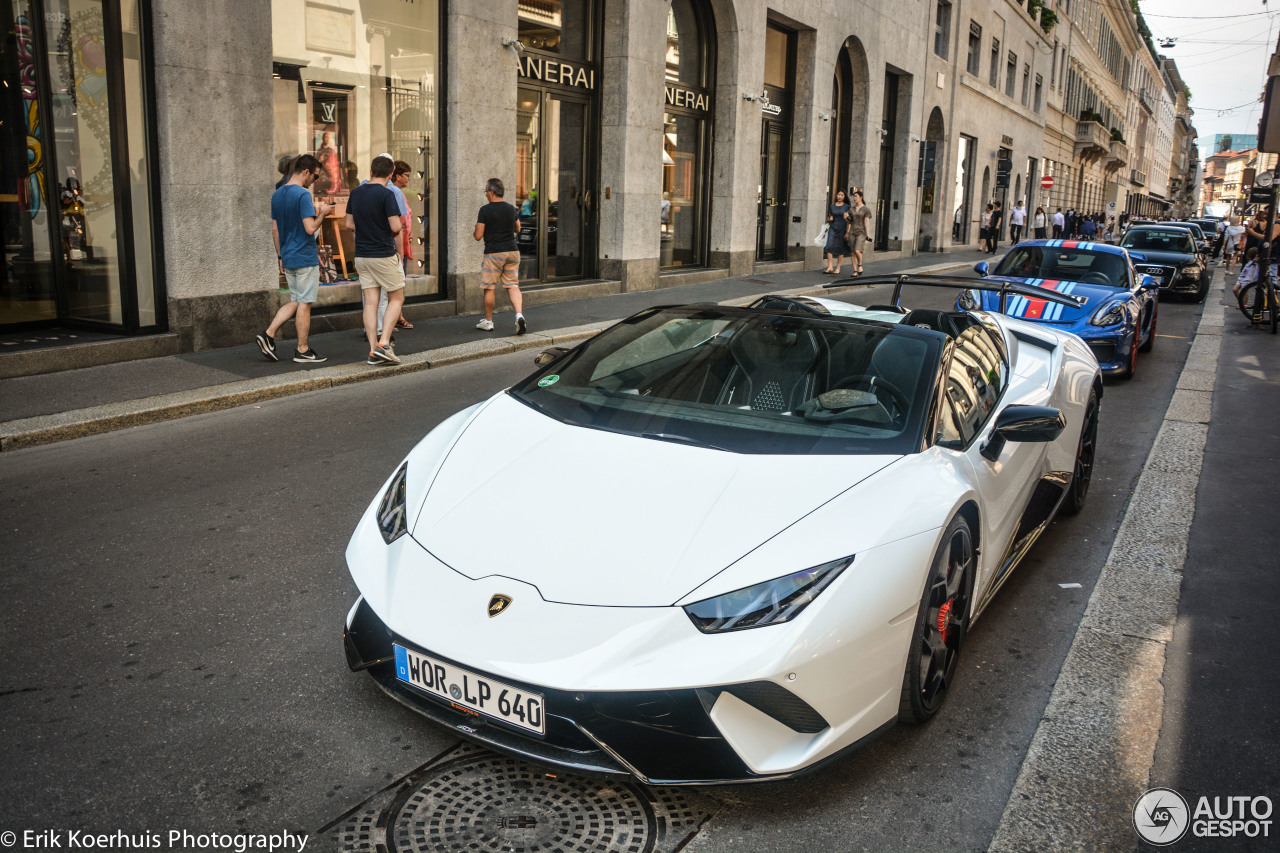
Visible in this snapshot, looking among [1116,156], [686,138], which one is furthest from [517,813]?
[1116,156]

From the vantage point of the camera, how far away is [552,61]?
15688mm

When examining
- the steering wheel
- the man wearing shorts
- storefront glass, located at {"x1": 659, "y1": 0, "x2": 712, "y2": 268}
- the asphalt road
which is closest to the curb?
the asphalt road

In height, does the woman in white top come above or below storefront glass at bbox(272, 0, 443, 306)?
below

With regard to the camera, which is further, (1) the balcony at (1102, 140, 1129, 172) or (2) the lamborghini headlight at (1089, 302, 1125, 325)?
(1) the balcony at (1102, 140, 1129, 172)

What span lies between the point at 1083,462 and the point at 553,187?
11.9 metres

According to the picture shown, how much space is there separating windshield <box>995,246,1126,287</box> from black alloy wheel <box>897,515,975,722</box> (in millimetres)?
8959

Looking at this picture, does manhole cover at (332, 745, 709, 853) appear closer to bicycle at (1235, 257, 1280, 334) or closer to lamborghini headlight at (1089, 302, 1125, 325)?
lamborghini headlight at (1089, 302, 1125, 325)

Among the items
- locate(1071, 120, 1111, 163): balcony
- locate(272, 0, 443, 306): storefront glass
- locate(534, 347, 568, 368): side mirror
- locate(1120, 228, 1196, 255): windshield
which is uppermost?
locate(1071, 120, 1111, 163): balcony

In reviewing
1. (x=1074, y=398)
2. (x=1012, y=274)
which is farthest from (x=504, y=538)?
(x=1012, y=274)

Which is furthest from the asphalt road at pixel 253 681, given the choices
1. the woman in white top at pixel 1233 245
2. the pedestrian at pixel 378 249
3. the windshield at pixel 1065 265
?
the woman in white top at pixel 1233 245

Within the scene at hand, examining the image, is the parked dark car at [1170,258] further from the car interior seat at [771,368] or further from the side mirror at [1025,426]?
the car interior seat at [771,368]

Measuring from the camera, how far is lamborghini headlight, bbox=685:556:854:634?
8.83 ft

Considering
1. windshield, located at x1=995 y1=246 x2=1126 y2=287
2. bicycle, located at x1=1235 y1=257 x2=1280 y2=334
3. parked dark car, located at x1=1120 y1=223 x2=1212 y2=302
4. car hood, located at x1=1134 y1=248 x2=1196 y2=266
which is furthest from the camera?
car hood, located at x1=1134 y1=248 x2=1196 y2=266

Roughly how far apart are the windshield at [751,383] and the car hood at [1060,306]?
23.0 ft
